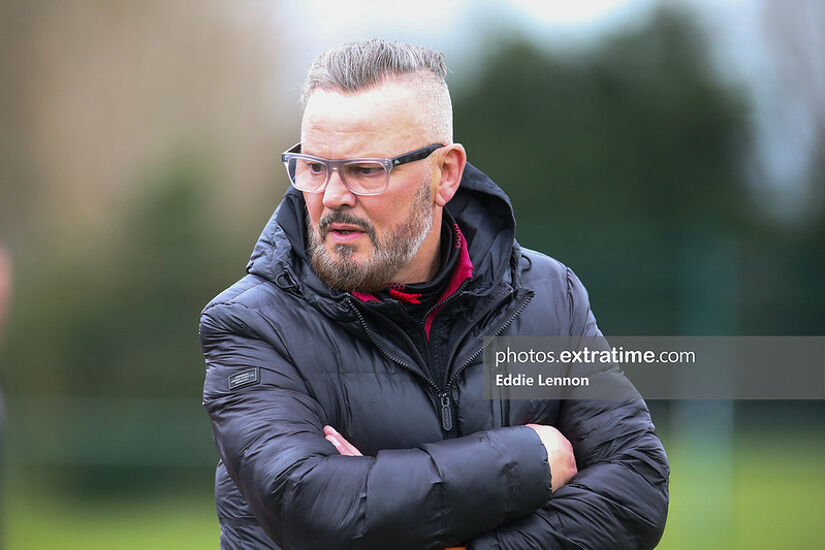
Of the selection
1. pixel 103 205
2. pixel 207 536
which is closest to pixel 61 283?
pixel 103 205

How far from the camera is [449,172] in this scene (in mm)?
1965

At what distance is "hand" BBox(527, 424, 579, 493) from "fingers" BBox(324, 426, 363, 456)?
320 mm

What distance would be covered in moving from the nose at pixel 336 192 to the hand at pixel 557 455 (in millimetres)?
527

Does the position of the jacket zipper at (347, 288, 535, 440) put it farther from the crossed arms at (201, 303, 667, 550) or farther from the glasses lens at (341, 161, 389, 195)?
the glasses lens at (341, 161, 389, 195)

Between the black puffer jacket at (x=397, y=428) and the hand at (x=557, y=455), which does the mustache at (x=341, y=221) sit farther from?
the hand at (x=557, y=455)

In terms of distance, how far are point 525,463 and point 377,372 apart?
316mm

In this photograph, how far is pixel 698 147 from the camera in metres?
7.00

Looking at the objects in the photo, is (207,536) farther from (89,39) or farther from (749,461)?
(89,39)

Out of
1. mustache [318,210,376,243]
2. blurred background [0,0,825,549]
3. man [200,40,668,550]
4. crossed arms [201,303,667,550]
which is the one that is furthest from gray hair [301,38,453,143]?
blurred background [0,0,825,549]

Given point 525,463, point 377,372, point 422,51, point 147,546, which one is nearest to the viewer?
point 525,463

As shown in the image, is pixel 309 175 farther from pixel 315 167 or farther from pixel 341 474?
pixel 341 474

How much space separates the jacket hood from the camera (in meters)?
1.84

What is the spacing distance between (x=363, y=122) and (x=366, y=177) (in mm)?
100

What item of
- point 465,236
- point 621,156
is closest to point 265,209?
point 621,156
